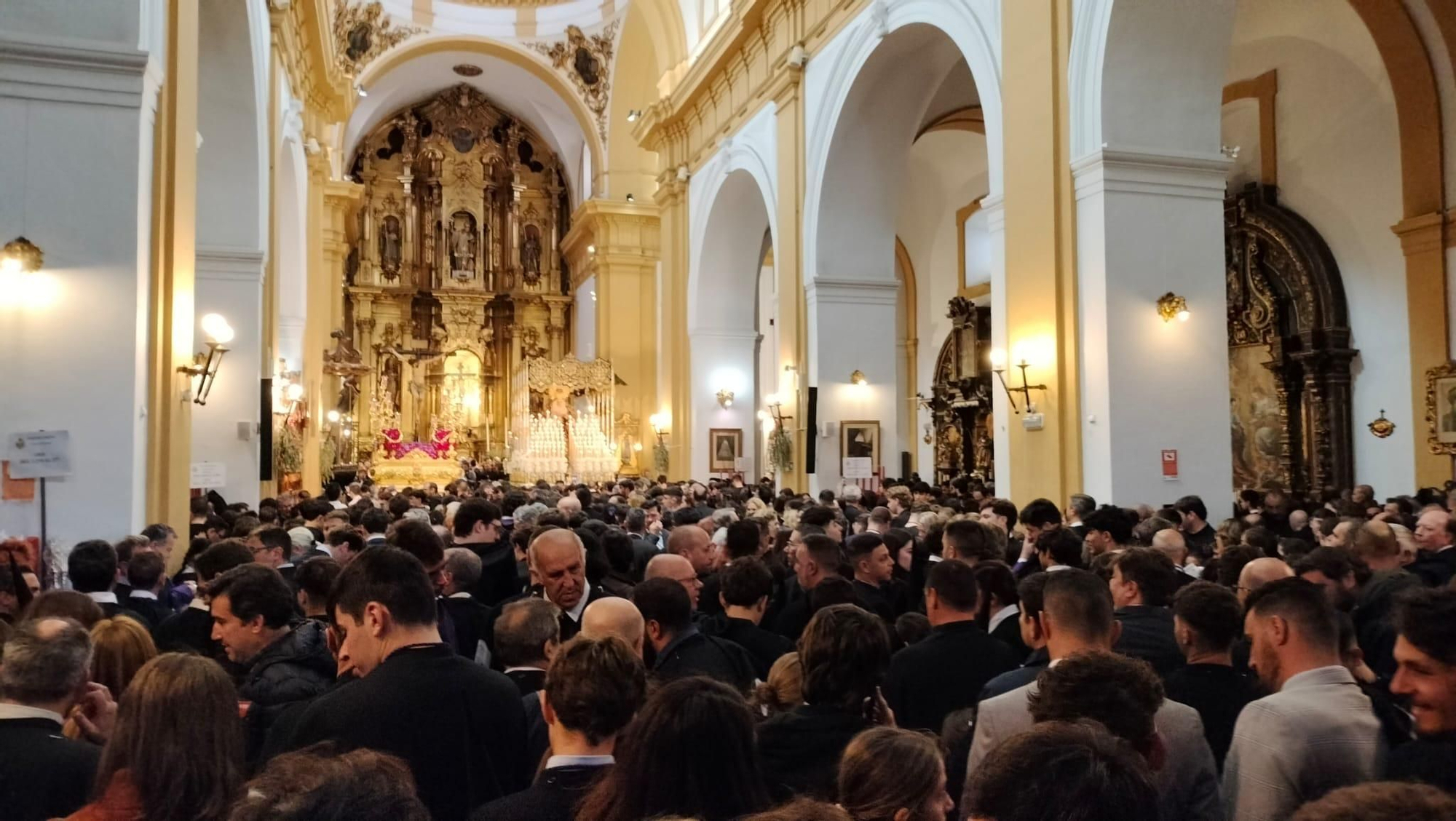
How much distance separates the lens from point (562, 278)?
3750 cm

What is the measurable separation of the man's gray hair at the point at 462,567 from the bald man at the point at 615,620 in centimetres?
203

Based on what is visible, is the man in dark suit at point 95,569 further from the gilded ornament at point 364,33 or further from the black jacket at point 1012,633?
the gilded ornament at point 364,33

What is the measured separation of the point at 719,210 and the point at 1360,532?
1735cm

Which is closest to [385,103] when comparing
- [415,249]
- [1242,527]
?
[415,249]

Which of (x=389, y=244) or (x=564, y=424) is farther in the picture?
(x=389, y=244)

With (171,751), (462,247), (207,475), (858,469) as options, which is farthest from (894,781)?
(462,247)

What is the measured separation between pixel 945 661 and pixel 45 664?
266 cm

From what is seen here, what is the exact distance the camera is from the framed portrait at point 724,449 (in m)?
22.5

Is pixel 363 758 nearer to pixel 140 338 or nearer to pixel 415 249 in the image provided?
pixel 140 338

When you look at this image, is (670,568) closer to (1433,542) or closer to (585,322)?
(1433,542)

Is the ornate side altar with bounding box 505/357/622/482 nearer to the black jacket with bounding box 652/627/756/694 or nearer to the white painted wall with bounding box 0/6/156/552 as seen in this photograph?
the white painted wall with bounding box 0/6/156/552

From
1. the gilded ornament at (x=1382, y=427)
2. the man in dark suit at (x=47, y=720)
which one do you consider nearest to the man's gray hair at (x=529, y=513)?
the man in dark suit at (x=47, y=720)

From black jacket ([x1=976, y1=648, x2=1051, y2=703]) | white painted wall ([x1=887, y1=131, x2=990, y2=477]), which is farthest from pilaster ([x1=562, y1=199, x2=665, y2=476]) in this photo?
black jacket ([x1=976, y1=648, x2=1051, y2=703])

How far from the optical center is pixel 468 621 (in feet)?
16.8
